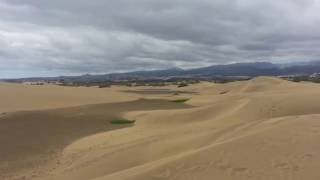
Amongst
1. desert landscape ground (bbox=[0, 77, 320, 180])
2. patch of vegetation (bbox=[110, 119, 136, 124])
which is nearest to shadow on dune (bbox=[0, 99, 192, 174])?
desert landscape ground (bbox=[0, 77, 320, 180])

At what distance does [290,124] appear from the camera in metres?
12.1

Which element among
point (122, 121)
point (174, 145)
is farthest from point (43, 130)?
point (174, 145)

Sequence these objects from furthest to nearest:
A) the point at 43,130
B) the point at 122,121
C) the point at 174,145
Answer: the point at 122,121, the point at 43,130, the point at 174,145

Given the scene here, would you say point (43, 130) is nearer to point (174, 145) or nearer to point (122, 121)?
point (122, 121)

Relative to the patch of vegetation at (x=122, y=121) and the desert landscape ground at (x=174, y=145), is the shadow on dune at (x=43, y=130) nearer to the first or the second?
the desert landscape ground at (x=174, y=145)

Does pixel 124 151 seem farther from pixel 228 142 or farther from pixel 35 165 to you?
pixel 228 142

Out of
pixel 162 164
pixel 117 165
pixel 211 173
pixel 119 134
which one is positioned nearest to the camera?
pixel 211 173

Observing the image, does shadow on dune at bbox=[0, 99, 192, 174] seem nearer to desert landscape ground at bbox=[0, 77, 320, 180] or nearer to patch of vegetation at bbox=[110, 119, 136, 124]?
desert landscape ground at bbox=[0, 77, 320, 180]

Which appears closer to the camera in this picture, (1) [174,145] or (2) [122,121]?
(1) [174,145]

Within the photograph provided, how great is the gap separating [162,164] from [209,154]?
95 cm

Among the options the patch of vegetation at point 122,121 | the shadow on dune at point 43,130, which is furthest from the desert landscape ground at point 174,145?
the patch of vegetation at point 122,121

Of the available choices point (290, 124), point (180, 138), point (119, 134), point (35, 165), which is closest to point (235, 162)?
point (290, 124)

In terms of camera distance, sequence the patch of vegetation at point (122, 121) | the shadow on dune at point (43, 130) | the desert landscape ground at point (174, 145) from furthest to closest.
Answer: the patch of vegetation at point (122, 121) → the shadow on dune at point (43, 130) → the desert landscape ground at point (174, 145)

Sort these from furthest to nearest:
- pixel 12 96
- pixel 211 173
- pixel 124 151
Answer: pixel 12 96
pixel 124 151
pixel 211 173
